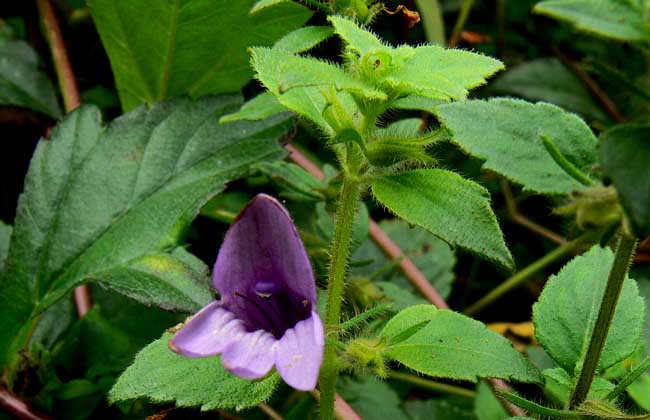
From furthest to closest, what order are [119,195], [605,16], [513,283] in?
1. [513,283]
2. [119,195]
3. [605,16]

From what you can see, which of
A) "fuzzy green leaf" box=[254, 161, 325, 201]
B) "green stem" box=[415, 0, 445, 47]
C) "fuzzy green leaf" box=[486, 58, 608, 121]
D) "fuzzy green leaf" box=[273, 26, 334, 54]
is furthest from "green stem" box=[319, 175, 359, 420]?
"fuzzy green leaf" box=[486, 58, 608, 121]

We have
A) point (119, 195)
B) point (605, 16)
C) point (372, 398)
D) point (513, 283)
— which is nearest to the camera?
point (605, 16)

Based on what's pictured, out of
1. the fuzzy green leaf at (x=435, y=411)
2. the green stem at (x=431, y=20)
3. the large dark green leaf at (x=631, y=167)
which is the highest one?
the large dark green leaf at (x=631, y=167)

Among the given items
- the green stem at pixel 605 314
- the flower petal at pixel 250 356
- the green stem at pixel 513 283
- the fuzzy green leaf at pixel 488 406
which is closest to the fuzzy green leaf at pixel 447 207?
the green stem at pixel 605 314

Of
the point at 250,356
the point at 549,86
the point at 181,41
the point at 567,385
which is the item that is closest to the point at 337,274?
the point at 250,356

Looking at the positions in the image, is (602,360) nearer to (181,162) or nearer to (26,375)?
(181,162)

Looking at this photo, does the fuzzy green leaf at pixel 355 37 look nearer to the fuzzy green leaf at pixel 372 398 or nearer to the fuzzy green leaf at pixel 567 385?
the fuzzy green leaf at pixel 567 385

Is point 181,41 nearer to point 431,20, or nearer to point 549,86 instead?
point 431,20
